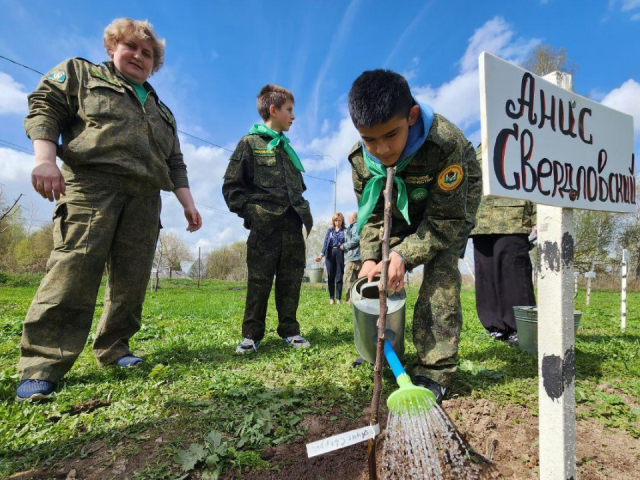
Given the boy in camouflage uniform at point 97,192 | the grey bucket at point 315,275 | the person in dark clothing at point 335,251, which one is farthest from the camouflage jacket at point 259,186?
the grey bucket at point 315,275

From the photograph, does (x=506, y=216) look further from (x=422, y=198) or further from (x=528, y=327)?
(x=422, y=198)

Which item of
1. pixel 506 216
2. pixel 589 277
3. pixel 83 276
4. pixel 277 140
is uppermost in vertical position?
pixel 277 140

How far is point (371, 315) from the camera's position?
1.90 metres

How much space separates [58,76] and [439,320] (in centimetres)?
264

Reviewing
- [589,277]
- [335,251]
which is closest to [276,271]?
[335,251]

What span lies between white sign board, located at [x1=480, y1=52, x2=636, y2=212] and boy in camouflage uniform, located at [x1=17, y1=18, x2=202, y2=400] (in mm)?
2048

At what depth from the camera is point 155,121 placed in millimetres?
2492

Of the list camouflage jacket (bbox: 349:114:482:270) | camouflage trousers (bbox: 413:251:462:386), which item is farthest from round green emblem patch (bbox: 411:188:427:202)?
camouflage trousers (bbox: 413:251:462:386)

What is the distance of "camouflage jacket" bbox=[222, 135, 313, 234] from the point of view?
3043 mm

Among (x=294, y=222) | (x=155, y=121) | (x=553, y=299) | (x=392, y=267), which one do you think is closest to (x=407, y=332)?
(x=294, y=222)

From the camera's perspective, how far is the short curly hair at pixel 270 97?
10.7ft

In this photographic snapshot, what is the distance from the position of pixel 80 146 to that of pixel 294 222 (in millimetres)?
1628

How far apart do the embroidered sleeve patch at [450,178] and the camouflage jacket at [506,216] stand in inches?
58.7

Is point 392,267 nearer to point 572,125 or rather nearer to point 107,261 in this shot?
point 572,125
